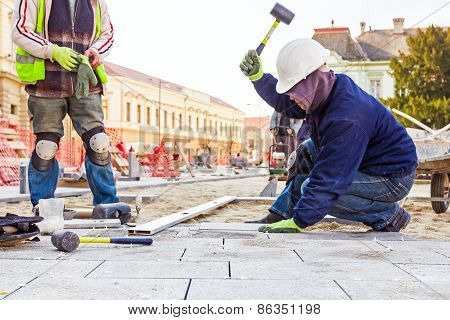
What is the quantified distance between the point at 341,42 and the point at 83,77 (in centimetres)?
4070

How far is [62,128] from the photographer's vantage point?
484 cm

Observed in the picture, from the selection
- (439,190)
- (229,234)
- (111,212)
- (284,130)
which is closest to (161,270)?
(229,234)

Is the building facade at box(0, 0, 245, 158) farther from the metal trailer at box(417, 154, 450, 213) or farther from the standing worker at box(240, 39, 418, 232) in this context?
the standing worker at box(240, 39, 418, 232)

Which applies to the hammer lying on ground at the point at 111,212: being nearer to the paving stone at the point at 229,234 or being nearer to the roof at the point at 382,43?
the paving stone at the point at 229,234

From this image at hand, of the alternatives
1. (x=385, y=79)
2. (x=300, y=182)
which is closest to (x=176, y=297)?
(x=300, y=182)

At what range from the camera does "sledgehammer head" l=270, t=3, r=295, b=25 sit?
15.9 feet

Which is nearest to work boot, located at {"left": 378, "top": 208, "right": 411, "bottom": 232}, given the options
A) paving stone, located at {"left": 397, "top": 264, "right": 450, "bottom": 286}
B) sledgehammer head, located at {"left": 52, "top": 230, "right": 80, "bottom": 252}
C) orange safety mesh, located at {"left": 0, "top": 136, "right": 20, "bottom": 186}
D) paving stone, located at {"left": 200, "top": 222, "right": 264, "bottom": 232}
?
paving stone, located at {"left": 200, "top": 222, "right": 264, "bottom": 232}

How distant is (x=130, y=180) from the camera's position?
15.5 meters

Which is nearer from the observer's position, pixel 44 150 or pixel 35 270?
pixel 35 270

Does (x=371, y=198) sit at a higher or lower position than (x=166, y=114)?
lower

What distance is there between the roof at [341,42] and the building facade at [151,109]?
11.2 meters

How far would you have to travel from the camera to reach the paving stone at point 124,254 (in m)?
2.91

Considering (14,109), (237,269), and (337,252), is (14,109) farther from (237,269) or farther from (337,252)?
(237,269)

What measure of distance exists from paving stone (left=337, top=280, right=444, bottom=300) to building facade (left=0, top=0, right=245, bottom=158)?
2808cm
